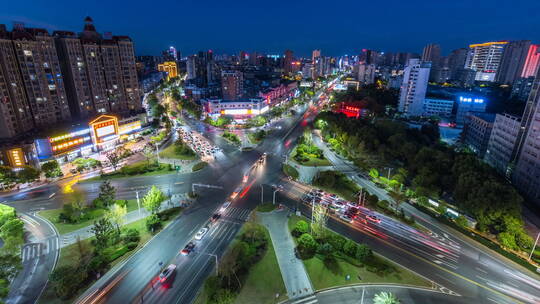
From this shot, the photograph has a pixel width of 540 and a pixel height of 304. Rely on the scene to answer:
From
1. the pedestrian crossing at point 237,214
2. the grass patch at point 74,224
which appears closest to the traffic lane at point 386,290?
the pedestrian crossing at point 237,214

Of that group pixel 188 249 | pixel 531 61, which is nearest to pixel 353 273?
pixel 188 249

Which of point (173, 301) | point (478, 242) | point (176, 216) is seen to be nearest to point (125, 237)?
point (176, 216)

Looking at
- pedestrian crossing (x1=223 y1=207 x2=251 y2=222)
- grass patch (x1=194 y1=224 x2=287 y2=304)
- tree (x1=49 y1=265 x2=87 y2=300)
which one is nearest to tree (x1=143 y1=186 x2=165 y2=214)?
pedestrian crossing (x1=223 y1=207 x2=251 y2=222)

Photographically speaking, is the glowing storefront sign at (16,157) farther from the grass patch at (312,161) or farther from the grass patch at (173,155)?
the grass patch at (312,161)

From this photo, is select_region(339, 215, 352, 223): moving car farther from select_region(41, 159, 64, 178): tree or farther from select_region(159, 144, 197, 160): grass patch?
select_region(41, 159, 64, 178): tree

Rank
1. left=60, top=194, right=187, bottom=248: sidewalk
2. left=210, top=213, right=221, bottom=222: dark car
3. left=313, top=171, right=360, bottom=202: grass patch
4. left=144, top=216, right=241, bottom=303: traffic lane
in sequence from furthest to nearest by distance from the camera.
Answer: left=313, top=171, right=360, bottom=202: grass patch
left=210, top=213, right=221, bottom=222: dark car
left=60, top=194, right=187, bottom=248: sidewalk
left=144, top=216, right=241, bottom=303: traffic lane

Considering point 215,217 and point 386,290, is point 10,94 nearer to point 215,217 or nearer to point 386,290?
point 215,217
